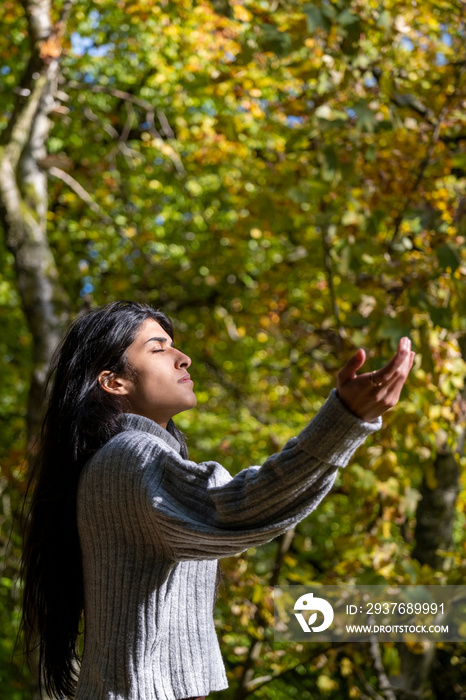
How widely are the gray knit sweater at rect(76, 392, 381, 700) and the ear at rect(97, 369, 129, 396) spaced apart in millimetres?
75

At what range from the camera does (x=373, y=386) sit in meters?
0.92

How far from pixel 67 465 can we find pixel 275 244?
174 inches

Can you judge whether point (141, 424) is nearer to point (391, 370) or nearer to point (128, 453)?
point (128, 453)

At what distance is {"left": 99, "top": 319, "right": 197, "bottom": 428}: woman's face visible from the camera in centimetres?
134

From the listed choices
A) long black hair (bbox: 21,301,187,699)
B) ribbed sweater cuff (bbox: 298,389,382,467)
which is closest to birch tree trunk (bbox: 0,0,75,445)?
long black hair (bbox: 21,301,187,699)

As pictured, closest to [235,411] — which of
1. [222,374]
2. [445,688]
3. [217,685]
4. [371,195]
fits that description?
[222,374]

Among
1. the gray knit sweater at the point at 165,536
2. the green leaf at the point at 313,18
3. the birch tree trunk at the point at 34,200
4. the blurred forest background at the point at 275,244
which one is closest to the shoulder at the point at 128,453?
the gray knit sweater at the point at 165,536

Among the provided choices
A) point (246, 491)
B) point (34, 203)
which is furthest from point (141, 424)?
point (34, 203)

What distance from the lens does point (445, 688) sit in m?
3.94

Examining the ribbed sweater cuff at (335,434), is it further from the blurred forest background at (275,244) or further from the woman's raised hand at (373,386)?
the blurred forest background at (275,244)

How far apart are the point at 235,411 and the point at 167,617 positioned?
5.17 m

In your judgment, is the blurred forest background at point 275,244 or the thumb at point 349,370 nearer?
the thumb at point 349,370

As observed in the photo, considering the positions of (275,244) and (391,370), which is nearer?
(391,370)

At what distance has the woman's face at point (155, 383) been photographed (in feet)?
4.40
